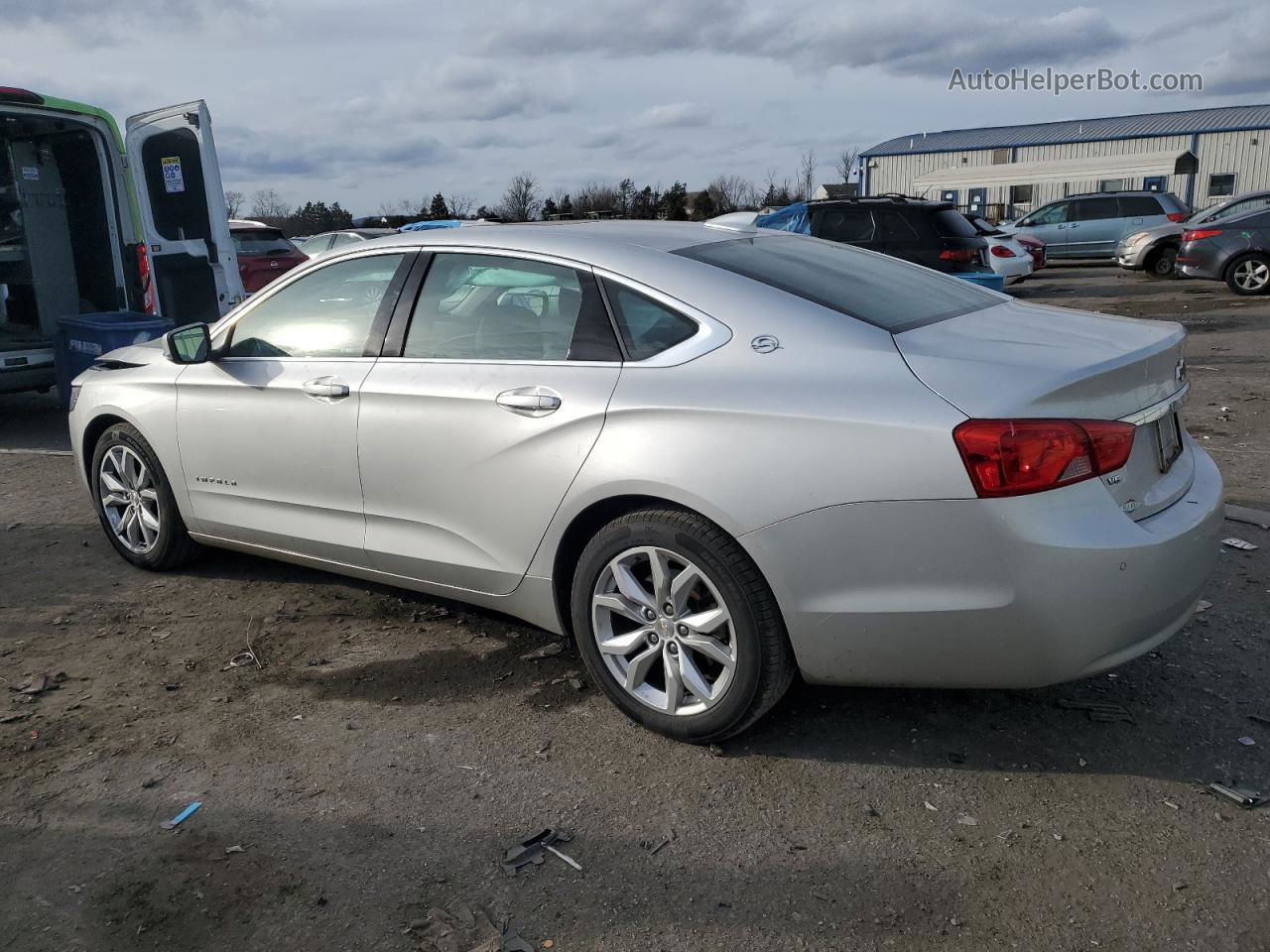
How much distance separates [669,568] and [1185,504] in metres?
1.52

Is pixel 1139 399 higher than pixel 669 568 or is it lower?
higher

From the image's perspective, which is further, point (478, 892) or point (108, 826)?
point (108, 826)

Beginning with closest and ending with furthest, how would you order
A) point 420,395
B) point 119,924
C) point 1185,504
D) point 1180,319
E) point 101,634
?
point 119,924 < point 1185,504 < point 420,395 < point 101,634 < point 1180,319

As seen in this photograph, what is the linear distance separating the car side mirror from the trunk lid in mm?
3014

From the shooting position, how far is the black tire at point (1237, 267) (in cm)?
1623

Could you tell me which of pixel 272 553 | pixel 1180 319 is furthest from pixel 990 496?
pixel 1180 319

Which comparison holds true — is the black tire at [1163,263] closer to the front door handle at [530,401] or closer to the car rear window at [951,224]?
the car rear window at [951,224]

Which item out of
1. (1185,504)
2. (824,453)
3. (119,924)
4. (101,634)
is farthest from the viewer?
(101,634)

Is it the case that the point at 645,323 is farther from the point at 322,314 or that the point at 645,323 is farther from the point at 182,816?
the point at 182,816

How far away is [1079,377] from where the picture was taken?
2885mm

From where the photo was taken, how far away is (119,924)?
2.61 metres

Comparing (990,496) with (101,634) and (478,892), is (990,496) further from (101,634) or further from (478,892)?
(101,634)

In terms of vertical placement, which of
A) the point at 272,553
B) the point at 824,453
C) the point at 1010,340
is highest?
the point at 1010,340

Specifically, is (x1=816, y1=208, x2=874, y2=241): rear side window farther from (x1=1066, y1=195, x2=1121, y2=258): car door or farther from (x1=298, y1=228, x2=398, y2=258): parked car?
(x1=1066, y1=195, x2=1121, y2=258): car door
